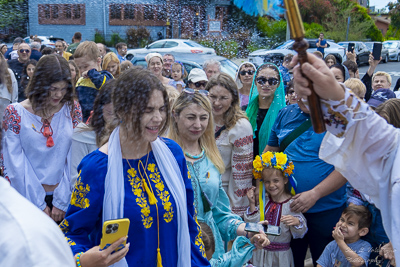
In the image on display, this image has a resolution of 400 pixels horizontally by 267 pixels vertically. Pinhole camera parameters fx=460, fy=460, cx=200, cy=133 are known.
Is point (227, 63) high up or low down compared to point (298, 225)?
up

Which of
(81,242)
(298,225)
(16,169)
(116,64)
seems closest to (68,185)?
(16,169)

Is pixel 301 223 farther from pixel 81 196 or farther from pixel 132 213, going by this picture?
pixel 81 196

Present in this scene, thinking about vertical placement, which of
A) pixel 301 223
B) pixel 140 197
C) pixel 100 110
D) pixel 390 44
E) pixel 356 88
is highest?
pixel 390 44

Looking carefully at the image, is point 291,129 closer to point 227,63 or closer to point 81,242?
point 81,242

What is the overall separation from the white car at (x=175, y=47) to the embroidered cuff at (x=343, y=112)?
11.2 m

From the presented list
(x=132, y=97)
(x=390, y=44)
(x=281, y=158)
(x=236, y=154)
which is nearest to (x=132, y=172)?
(x=132, y=97)

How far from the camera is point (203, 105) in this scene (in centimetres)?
364

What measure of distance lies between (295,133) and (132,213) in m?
2.11

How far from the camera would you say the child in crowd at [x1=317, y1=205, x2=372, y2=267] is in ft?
12.5

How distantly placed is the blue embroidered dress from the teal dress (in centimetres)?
73

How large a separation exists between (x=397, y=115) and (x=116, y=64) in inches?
182

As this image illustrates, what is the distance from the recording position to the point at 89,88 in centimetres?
491

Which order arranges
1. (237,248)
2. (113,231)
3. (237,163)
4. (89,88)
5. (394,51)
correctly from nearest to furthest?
(113,231) < (237,248) < (237,163) < (89,88) < (394,51)

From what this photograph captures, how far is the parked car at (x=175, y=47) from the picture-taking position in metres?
13.5
